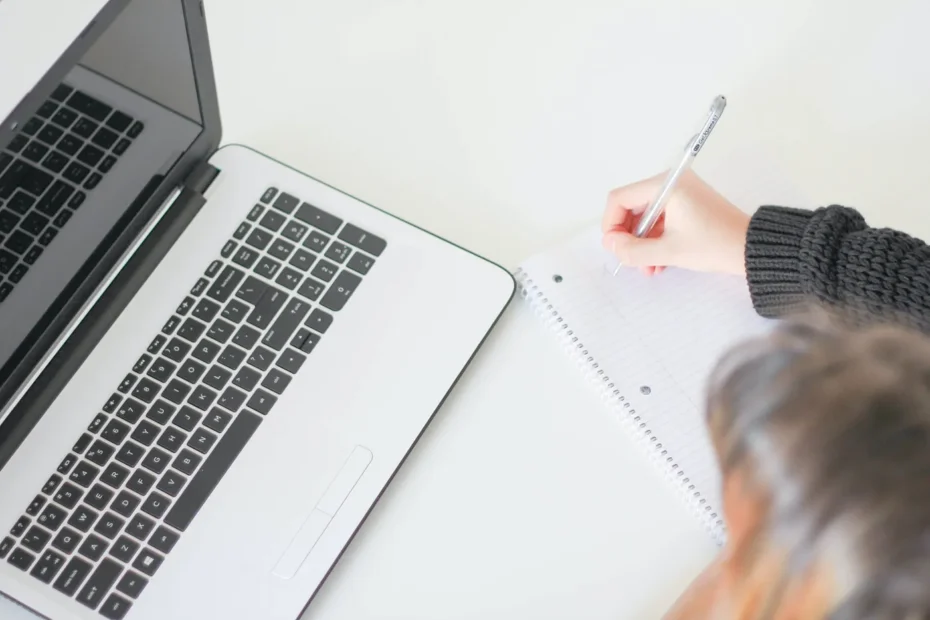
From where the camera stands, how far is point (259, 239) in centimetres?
65

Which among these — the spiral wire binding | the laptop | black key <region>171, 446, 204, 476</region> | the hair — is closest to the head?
the hair

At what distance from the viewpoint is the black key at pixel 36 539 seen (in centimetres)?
55

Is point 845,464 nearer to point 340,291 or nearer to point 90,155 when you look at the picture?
point 340,291

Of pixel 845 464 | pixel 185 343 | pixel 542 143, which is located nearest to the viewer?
pixel 845 464

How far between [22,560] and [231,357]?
0.18m

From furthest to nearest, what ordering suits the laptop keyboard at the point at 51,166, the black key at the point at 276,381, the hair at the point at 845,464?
the black key at the point at 276,381 < the laptop keyboard at the point at 51,166 < the hair at the point at 845,464

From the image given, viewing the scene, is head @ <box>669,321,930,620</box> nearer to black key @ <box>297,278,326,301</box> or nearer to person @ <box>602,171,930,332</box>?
person @ <box>602,171,930,332</box>

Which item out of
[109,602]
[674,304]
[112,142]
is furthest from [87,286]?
[674,304]

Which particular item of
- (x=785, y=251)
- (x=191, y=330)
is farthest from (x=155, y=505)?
(x=785, y=251)

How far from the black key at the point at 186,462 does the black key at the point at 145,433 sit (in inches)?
0.8

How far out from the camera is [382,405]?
605 mm

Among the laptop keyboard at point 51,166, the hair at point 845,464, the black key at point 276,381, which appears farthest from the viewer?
the black key at point 276,381

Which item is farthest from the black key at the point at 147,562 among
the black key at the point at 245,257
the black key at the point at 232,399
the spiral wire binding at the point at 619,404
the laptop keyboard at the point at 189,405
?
the spiral wire binding at the point at 619,404

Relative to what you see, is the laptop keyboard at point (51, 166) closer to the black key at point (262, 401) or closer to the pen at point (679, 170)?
the black key at point (262, 401)
